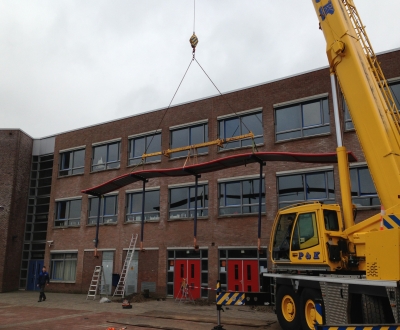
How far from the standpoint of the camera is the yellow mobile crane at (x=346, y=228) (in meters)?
7.91

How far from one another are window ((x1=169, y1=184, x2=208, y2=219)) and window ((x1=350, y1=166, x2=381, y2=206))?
25.0ft

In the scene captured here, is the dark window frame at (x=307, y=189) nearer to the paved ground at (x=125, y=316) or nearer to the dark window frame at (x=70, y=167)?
the paved ground at (x=125, y=316)

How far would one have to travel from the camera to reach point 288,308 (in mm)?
10688

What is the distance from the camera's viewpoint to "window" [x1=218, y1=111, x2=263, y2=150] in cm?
2094

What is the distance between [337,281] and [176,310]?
31.4ft

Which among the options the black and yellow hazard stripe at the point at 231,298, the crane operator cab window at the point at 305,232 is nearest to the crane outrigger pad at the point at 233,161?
the crane operator cab window at the point at 305,232

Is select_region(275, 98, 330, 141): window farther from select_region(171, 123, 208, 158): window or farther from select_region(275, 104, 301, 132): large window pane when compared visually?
select_region(171, 123, 208, 158): window

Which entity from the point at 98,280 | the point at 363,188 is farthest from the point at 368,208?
the point at 98,280

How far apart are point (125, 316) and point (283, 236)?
283 inches

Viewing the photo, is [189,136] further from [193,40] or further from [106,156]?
[193,40]

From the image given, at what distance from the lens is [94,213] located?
1024 inches

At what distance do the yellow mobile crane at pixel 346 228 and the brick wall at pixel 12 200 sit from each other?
2141cm

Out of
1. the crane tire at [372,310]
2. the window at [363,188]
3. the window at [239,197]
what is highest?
the window at [239,197]

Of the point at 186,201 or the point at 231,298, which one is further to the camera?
the point at 186,201
